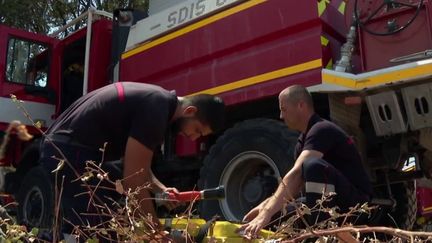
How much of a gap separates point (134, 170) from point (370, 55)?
2042 mm

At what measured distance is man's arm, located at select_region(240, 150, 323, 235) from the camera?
2.60 m

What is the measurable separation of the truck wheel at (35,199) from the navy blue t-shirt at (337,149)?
324 centimetres

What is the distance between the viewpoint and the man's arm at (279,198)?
2.60m

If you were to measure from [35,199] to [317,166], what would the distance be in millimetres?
3951

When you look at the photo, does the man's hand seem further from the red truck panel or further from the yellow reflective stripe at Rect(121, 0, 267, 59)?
the yellow reflective stripe at Rect(121, 0, 267, 59)

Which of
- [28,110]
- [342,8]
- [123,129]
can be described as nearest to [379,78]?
[342,8]

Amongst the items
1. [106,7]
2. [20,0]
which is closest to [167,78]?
[20,0]

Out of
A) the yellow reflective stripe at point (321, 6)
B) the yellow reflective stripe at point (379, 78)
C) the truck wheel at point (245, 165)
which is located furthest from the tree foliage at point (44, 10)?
the yellow reflective stripe at point (379, 78)

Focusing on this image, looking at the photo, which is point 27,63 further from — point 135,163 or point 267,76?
point 135,163

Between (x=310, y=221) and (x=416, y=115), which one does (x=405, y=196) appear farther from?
(x=310, y=221)

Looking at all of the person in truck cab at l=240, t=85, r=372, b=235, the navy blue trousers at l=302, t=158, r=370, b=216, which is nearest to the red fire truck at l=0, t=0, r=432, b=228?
the person in truck cab at l=240, t=85, r=372, b=235

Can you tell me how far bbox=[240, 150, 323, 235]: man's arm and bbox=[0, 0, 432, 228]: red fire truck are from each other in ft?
2.60

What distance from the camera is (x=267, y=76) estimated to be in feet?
15.1

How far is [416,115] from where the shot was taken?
157 inches
